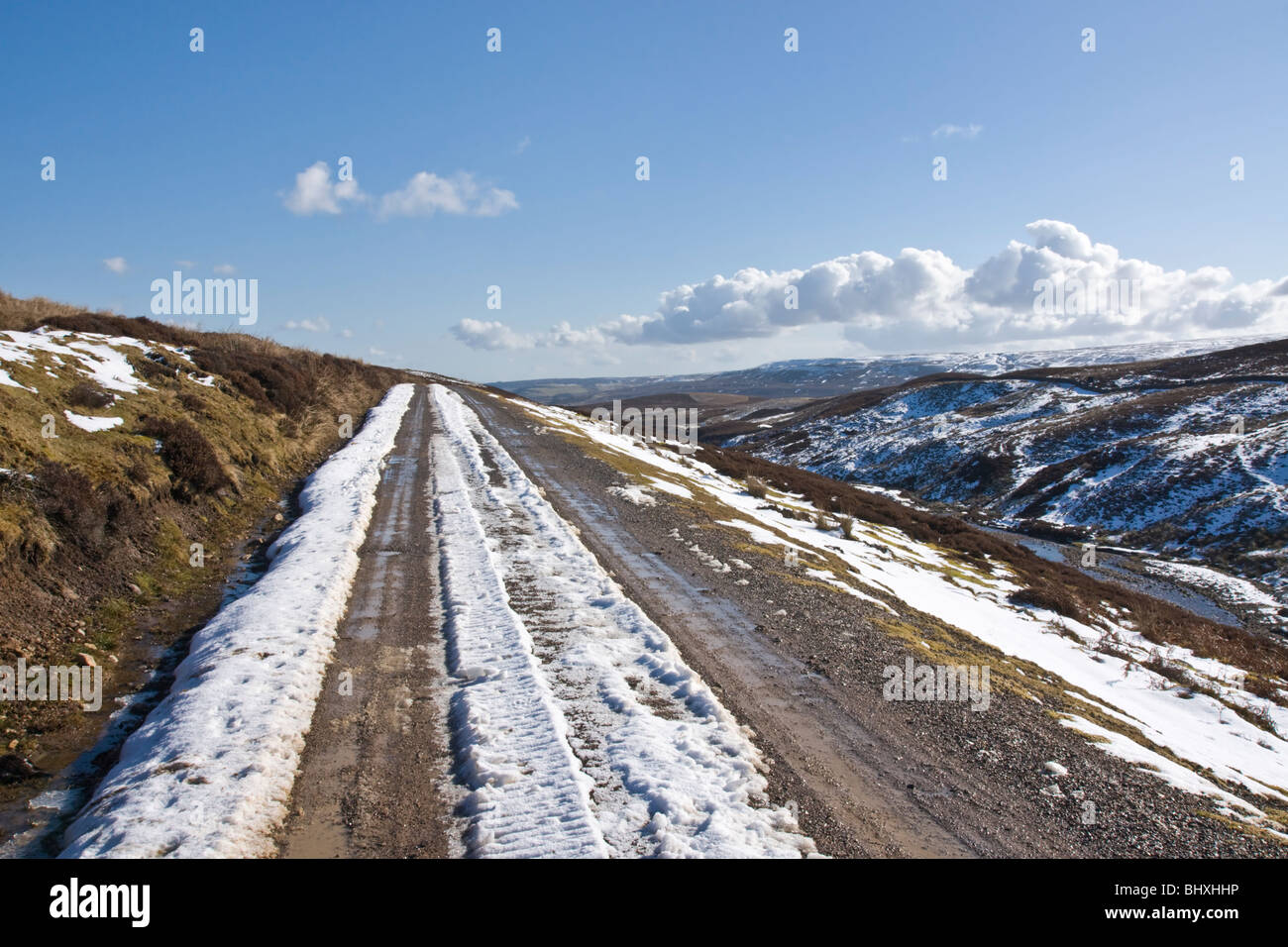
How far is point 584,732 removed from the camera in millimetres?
7273

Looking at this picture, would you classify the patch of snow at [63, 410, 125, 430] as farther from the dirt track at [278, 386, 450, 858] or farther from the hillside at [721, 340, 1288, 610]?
the hillside at [721, 340, 1288, 610]

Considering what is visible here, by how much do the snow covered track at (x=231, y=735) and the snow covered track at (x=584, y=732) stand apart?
1704mm

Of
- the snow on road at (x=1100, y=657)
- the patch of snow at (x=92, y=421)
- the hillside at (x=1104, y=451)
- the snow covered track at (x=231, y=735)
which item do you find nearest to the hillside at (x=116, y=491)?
the patch of snow at (x=92, y=421)

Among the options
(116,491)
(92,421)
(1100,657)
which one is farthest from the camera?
(1100,657)

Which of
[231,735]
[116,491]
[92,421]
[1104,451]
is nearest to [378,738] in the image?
[231,735]

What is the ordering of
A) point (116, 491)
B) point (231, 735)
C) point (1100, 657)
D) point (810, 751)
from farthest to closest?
point (1100, 657) < point (116, 491) < point (810, 751) < point (231, 735)

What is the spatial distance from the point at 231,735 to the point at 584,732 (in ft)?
11.8

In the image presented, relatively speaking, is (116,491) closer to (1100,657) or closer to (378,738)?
(378,738)

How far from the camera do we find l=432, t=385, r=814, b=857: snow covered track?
5.60 metres

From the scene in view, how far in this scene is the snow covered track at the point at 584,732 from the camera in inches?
221

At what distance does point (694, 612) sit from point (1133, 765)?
244 inches

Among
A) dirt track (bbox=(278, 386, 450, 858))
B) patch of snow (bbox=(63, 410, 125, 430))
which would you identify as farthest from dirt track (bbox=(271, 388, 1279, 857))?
patch of snow (bbox=(63, 410, 125, 430))
